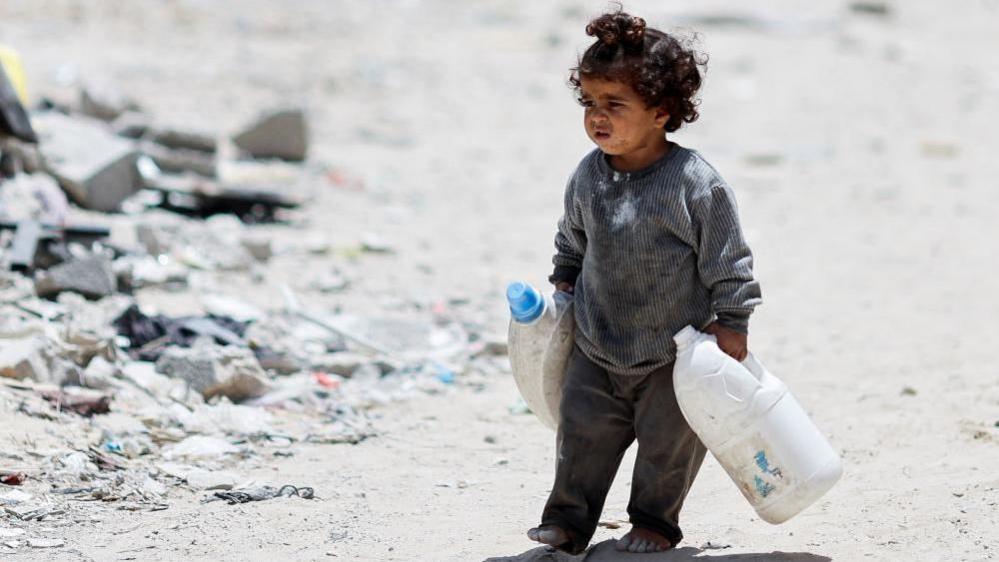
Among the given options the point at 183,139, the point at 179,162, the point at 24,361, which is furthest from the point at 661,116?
the point at 183,139

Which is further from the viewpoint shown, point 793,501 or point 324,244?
point 324,244

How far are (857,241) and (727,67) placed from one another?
610 cm

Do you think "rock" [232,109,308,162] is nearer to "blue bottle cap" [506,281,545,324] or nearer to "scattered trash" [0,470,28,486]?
"scattered trash" [0,470,28,486]

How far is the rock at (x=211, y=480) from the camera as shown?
4125 millimetres

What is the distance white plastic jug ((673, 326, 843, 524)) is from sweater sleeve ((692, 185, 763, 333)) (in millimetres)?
90

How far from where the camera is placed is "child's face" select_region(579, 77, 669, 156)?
3191mm

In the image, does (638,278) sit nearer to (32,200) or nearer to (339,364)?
(339,364)

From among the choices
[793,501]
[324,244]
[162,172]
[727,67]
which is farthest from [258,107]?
[793,501]

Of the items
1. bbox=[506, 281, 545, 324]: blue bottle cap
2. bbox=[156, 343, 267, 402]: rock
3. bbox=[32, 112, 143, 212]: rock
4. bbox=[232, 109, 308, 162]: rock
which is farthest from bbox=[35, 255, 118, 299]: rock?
bbox=[232, 109, 308, 162]: rock

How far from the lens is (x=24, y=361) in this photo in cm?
471

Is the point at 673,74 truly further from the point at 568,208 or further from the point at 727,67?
the point at 727,67

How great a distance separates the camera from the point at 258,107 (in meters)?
11.7

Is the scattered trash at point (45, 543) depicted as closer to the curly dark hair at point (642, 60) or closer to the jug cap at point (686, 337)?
the jug cap at point (686, 337)

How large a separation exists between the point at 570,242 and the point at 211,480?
1.45 m
